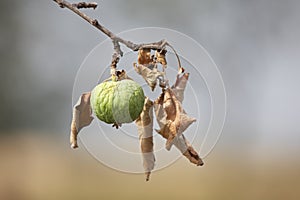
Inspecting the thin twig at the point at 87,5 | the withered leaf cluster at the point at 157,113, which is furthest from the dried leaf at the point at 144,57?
the thin twig at the point at 87,5

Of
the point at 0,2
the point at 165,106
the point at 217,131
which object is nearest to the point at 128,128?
the point at 165,106

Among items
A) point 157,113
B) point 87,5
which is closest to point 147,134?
point 157,113

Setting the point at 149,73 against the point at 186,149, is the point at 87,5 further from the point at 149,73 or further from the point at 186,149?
the point at 186,149

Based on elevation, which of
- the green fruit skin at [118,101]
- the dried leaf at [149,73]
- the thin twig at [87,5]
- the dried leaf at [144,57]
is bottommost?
the green fruit skin at [118,101]

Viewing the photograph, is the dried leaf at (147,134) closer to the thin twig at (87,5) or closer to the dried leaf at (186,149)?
the dried leaf at (186,149)

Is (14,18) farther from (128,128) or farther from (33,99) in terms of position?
(128,128)

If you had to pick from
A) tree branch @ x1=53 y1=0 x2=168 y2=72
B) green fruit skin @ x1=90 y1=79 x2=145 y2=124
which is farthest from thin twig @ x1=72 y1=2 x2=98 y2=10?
green fruit skin @ x1=90 y1=79 x2=145 y2=124
